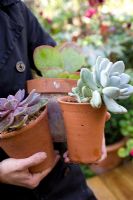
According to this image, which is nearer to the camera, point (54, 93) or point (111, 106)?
point (111, 106)

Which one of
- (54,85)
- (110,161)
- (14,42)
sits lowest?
(110,161)

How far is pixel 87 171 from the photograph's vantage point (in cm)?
246

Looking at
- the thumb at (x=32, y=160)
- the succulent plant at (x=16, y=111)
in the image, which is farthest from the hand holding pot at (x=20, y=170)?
the succulent plant at (x=16, y=111)

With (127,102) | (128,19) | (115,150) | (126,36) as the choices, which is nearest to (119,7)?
(128,19)

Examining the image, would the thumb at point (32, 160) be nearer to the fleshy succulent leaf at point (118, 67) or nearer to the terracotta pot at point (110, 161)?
the fleshy succulent leaf at point (118, 67)

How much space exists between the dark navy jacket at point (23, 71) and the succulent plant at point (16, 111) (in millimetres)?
177

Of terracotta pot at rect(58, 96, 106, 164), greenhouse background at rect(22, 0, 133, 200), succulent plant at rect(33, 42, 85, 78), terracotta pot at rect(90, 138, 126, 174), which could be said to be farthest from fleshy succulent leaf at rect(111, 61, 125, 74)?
terracotta pot at rect(90, 138, 126, 174)

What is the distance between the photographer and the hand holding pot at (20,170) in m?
0.91

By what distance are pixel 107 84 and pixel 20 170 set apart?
332 mm

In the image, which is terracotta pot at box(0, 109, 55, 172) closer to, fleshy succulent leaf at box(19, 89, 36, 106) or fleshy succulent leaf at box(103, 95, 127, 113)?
fleshy succulent leaf at box(19, 89, 36, 106)

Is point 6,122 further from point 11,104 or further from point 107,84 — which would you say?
point 107,84

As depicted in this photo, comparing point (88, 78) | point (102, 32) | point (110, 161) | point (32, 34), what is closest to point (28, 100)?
point (88, 78)

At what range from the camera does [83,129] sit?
0.90 m

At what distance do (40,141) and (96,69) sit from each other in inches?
10.0
